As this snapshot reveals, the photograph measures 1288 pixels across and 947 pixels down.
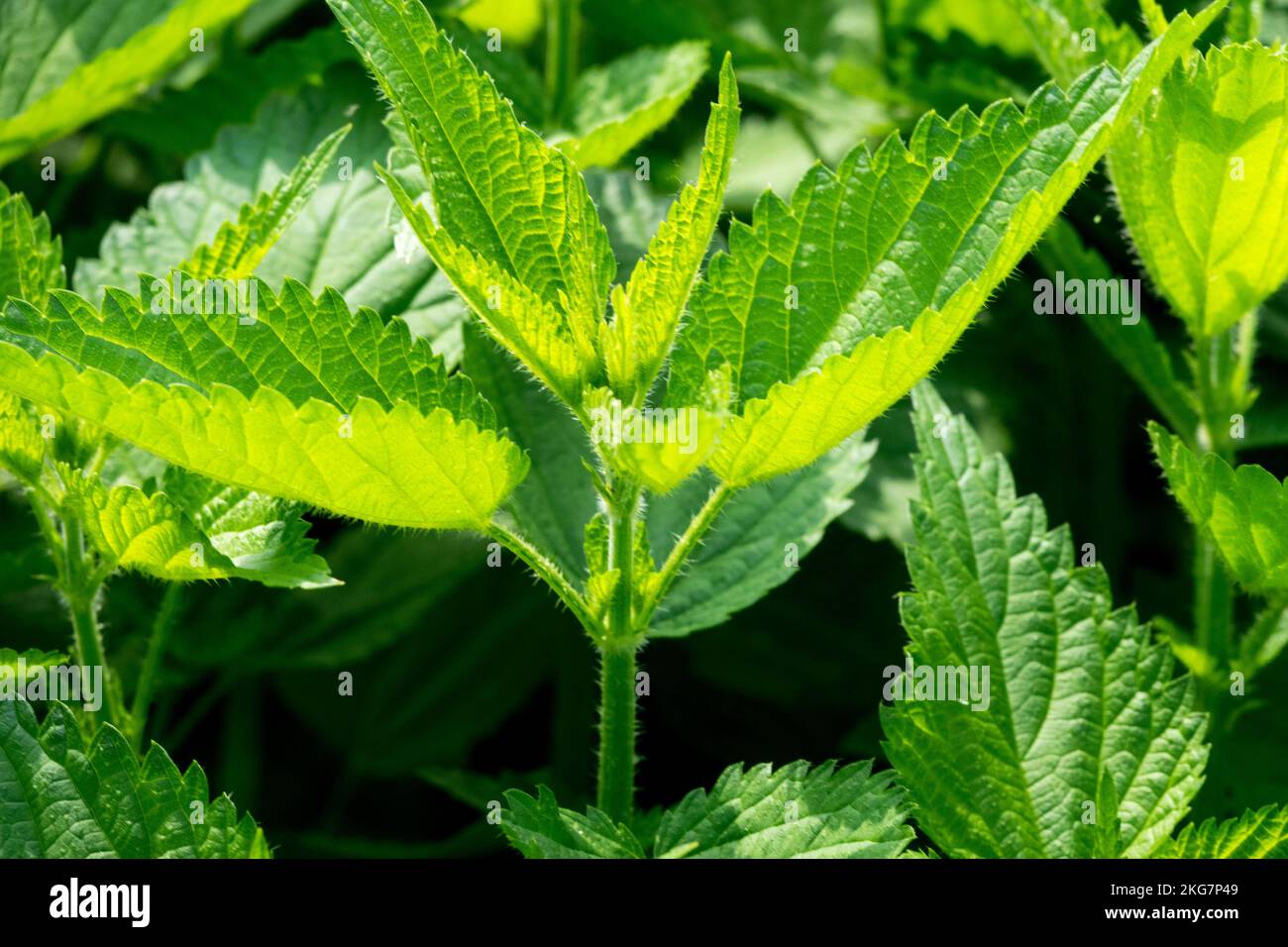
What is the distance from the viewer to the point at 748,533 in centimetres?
133

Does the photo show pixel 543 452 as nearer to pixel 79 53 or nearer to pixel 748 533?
pixel 748 533

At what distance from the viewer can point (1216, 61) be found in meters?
1.14

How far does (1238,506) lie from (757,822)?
49 cm

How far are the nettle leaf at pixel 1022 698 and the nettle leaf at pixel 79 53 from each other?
0.97 metres

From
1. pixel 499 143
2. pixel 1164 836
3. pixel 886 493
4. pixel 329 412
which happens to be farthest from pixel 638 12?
pixel 1164 836

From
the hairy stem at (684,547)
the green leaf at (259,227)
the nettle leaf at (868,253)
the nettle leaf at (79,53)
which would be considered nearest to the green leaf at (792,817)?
the hairy stem at (684,547)

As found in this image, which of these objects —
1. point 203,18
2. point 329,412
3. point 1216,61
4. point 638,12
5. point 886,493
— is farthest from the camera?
point 638,12

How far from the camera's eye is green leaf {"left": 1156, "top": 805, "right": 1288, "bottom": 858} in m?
1.06

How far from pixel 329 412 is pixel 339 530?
41.5 inches

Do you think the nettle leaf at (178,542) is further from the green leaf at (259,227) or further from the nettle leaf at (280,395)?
the green leaf at (259,227)

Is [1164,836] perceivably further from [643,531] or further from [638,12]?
[638,12]

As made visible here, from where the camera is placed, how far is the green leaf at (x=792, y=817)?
3.32ft

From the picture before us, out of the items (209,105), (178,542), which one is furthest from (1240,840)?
(209,105)
